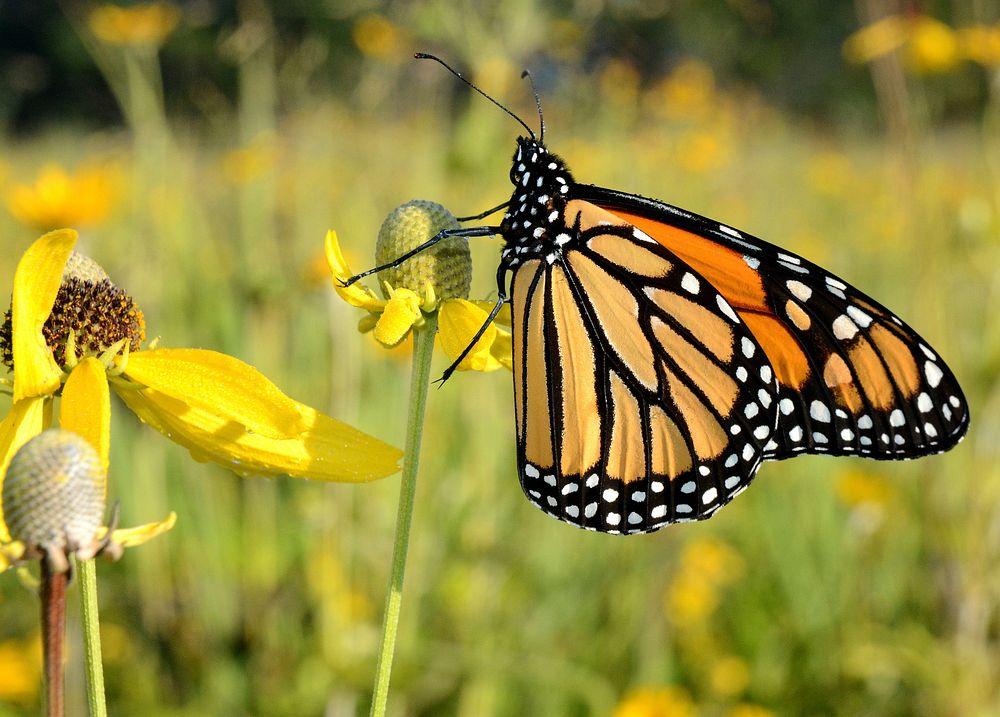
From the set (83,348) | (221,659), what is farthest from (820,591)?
(83,348)

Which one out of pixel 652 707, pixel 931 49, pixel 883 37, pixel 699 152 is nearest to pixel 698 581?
pixel 652 707

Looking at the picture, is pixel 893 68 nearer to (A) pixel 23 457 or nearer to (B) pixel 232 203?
(A) pixel 23 457

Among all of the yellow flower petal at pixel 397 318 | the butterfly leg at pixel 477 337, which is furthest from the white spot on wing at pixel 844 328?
the yellow flower petal at pixel 397 318

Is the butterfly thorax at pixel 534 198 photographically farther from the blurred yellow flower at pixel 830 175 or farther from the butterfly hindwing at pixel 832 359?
the blurred yellow flower at pixel 830 175

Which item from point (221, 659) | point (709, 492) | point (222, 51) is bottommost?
point (221, 659)

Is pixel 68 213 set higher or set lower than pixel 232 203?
lower

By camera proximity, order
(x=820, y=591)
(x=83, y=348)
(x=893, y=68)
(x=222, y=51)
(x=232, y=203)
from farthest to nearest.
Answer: (x=232, y=203) → (x=820, y=591) → (x=222, y=51) → (x=893, y=68) → (x=83, y=348)

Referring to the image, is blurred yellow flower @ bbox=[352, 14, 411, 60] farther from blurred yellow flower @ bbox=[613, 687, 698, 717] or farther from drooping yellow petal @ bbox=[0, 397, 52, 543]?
drooping yellow petal @ bbox=[0, 397, 52, 543]

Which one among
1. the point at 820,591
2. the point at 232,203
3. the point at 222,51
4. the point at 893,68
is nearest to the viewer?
the point at 893,68
